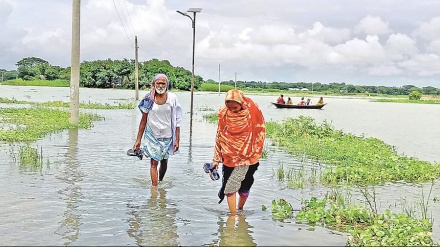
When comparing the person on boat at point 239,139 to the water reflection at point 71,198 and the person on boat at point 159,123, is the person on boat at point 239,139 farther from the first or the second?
the water reflection at point 71,198

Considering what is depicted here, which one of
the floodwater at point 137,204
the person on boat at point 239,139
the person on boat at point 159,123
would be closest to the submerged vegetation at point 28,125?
the floodwater at point 137,204

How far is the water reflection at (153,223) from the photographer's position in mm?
5711

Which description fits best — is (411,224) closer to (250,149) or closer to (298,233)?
(298,233)

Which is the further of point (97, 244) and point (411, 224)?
point (411, 224)

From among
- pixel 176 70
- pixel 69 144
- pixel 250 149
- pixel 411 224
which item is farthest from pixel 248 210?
pixel 176 70

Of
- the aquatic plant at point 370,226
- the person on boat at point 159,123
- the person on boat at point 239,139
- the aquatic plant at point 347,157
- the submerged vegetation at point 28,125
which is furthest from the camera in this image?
the submerged vegetation at point 28,125

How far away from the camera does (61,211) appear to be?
680 centimetres

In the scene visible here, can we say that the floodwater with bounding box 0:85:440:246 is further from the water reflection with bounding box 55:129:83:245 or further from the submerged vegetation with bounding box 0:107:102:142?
the submerged vegetation with bounding box 0:107:102:142

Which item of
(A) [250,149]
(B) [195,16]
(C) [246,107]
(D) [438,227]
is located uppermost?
(B) [195,16]

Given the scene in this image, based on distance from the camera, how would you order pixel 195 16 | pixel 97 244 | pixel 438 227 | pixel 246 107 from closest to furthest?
pixel 97 244 → pixel 246 107 → pixel 438 227 → pixel 195 16

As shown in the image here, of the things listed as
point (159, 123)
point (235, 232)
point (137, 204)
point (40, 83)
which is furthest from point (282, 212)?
point (40, 83)

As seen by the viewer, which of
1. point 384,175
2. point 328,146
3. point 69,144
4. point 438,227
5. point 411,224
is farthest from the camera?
point 328,146

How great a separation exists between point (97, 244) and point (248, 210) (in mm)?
2570

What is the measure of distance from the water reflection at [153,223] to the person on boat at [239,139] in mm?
885
